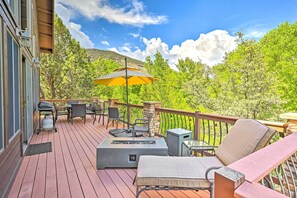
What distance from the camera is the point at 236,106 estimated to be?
11.3 m

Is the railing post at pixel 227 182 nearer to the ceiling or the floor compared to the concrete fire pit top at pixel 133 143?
nearer to the ceiling

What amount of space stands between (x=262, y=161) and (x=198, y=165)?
47.9 inches

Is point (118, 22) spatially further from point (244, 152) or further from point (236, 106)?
point (244, 152)

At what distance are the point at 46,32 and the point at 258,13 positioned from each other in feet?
64.5

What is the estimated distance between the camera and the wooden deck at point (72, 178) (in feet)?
7.98

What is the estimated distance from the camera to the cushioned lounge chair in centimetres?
195

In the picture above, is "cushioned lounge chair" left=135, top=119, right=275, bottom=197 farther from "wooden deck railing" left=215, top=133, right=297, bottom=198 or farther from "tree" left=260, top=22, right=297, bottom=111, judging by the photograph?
"tree" left=260, top=22, right=297, bottom=111

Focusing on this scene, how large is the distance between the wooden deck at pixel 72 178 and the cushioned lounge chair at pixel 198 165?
43 centimetres

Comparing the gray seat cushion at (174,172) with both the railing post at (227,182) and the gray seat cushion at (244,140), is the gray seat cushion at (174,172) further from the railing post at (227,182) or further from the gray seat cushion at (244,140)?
the railing post at (227,182)

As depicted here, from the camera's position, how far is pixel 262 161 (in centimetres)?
112

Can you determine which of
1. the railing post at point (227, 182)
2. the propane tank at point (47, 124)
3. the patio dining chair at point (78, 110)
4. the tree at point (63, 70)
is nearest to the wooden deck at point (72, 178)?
the railing post at point (227, 182)

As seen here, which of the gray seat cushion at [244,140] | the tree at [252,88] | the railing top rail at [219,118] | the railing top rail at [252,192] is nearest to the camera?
the railing top rail at [252,192]

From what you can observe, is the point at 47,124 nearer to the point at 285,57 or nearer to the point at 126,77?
the point at 126,77

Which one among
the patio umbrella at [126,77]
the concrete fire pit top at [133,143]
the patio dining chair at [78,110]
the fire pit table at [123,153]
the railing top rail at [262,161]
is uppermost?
the patio umbrella at [126,77]
